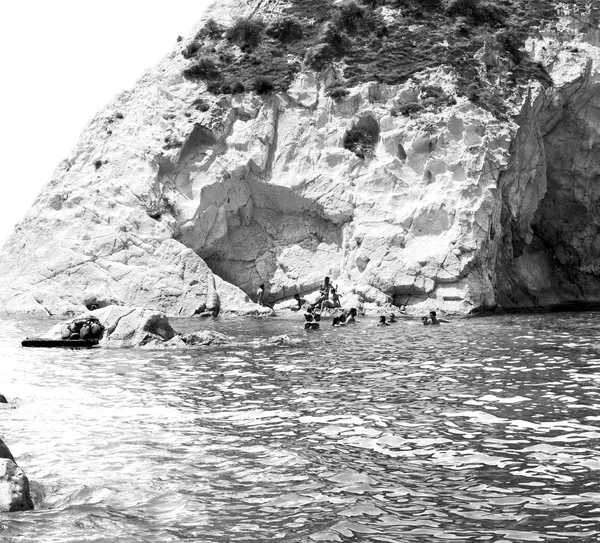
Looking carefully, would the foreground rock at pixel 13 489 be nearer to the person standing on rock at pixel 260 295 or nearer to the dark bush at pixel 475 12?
the person standing on rock at pixel 260 295

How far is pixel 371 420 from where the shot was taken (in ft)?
49.3

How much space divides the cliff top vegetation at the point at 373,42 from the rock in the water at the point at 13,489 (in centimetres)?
4271

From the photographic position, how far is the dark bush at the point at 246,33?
2169 inches

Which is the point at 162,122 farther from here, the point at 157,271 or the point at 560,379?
the point at 560,379

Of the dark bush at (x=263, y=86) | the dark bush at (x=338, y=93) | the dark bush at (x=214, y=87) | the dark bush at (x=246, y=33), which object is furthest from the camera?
the dark bush at (x=246, y=33)

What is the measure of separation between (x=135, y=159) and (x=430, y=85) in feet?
64.8

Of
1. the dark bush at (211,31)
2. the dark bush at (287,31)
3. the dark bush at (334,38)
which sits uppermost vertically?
the dark bush at (211,31)

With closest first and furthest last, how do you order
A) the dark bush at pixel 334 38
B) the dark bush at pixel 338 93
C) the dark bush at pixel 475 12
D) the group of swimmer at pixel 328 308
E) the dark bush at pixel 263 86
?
the group of swimmer at pixel 328 308 → the dark bush at pixel 338 93 → the dark bush at pixel 263 86 → the dark bush at pixel 334 38 → the dark bush at pixel 475 12

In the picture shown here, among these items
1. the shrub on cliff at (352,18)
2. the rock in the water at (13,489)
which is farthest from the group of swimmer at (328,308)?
the rock in the water at (13,489)

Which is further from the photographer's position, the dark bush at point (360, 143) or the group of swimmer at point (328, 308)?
the dark bush at point (360, 143)

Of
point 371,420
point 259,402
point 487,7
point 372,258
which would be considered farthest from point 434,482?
point 487,7

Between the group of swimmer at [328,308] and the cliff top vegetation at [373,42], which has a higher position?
the cliff top vegetation at [373,42]

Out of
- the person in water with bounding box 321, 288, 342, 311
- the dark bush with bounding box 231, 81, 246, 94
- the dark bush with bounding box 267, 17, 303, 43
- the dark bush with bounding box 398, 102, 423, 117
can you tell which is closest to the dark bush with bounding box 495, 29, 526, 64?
the dark bush with bounding box 398, 102, 423, 117

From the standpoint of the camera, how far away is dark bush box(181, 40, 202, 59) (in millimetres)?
55594
